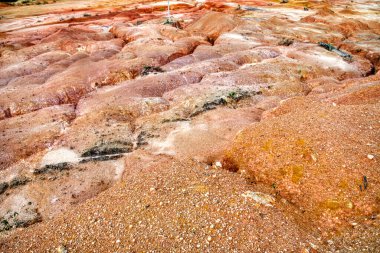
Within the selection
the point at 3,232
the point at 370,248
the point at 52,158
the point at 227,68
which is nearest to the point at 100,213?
the point at 3,232

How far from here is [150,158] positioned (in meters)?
24.1

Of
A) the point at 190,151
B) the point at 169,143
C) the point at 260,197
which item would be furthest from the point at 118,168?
the point at 260,197

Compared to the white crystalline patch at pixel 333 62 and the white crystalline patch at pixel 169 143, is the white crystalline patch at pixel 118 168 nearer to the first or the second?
the white crystalline patch at pixel 169 143

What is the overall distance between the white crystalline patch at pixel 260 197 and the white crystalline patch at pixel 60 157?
15910mm

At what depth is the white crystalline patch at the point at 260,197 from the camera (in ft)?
51.9

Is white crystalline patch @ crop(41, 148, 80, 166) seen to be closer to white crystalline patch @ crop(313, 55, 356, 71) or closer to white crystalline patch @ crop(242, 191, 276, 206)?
white crystalline patch @ crop(242, 191, 276, 206)

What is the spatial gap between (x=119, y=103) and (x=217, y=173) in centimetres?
1915

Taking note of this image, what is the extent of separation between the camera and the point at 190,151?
2416cm

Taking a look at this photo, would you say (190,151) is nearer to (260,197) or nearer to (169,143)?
(169,143)

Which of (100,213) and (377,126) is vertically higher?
(377,126)

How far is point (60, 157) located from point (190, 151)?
Result: 11.9m

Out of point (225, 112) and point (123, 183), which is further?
point (225, 112)

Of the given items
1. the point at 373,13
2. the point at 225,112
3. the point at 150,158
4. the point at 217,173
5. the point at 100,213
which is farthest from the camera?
the point at 373,13

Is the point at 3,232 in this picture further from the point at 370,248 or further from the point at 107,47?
the point at 107,47
